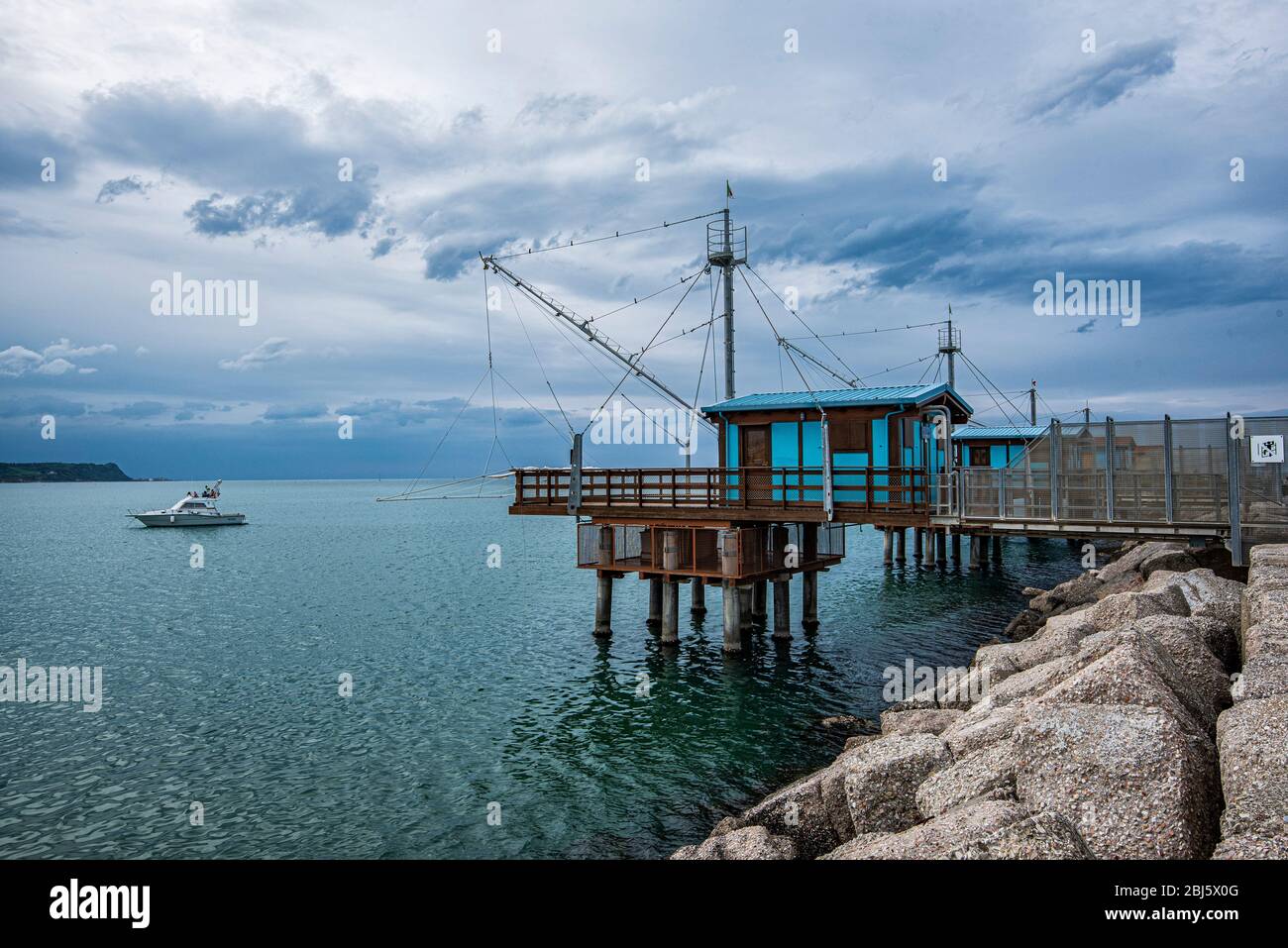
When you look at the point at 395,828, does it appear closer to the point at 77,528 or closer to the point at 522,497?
the point at 522,497

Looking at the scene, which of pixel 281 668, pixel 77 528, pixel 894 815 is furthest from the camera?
pixel 77 528

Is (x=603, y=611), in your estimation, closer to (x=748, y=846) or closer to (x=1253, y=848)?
(x=748, y=846)

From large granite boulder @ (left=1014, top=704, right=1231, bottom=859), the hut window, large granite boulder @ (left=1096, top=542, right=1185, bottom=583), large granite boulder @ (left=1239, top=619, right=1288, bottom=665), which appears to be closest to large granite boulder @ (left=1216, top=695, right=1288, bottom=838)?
large granite boulder @ (left=1014, top=704, right=1231, bottom=859)

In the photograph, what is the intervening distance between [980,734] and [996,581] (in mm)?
36023

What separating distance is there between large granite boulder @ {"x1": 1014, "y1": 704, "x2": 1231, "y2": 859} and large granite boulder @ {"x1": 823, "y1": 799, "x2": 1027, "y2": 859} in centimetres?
59

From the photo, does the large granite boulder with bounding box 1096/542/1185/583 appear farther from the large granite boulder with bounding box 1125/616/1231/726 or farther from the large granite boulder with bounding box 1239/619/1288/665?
the large granite boulder with bounding box 1239/619/1288/665

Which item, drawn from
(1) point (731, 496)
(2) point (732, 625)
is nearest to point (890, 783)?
(2) point (732, 625)

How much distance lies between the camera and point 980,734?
10.8 m

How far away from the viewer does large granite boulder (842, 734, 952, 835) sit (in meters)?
10.1

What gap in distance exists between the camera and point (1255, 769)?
25.4ft

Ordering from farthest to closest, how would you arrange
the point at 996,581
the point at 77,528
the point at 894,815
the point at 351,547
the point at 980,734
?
the point at 77,528 → the point at 351,547 → the point at 996,581 → the point at 980,734 → the point at 894,815

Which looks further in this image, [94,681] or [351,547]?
[351,547]

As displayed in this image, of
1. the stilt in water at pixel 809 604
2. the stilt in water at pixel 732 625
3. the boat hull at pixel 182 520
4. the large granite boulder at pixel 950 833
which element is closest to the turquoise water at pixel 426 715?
the stilt in water at pixel 809 604
